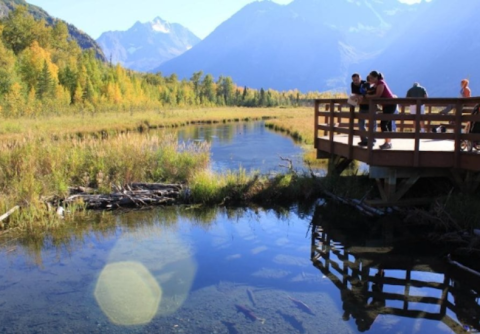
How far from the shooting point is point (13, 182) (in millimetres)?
11367

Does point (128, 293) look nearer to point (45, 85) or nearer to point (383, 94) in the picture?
point (383, 94)

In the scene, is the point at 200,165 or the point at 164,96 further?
the point at 164,96

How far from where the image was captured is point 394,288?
7.34 m

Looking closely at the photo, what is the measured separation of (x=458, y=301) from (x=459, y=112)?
430 centimetres

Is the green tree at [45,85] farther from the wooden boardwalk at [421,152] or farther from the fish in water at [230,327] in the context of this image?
the fish in water at [230,327]

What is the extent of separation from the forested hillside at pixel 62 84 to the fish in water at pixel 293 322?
1356 inches

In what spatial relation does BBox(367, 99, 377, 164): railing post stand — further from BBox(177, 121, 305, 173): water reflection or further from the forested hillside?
the forested hillside

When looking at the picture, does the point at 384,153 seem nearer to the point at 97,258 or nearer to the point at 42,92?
the point at 97,258

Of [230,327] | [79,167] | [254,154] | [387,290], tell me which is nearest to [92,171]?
[79,167]

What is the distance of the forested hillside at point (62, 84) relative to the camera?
137ft

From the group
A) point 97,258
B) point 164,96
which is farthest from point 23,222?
point 164,96

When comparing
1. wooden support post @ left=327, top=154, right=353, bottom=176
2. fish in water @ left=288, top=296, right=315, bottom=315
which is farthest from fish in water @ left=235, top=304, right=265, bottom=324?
wooden support post @ left=327, top=154, right=353, bottom=176

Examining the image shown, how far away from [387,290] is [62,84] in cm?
6269

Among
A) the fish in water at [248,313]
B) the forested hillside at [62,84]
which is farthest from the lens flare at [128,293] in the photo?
the forested hillside at [62,84]
